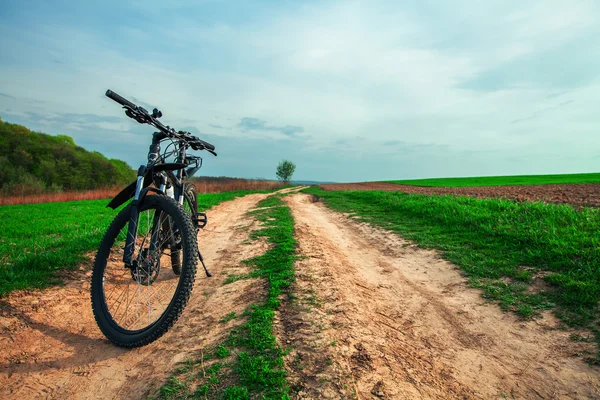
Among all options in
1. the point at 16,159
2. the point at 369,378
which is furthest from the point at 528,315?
the point at 16,159

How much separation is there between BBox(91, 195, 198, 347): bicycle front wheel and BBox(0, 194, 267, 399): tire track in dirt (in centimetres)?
20

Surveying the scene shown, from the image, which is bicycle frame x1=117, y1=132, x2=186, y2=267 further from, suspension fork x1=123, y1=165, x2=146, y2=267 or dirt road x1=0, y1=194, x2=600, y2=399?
dirt road x1=0, y1=194, x2=600, y2=399

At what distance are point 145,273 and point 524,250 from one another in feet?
19.8

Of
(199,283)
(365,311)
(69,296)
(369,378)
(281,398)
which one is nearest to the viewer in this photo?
(281,398)

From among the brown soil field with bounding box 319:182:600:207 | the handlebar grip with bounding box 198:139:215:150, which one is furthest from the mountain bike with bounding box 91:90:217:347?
the brown soil field with bounding box 319:182:600:207

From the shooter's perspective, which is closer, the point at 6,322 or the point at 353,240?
the point at 6,322

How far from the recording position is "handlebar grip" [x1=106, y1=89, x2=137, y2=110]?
9.49 feet

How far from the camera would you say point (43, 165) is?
3347cm

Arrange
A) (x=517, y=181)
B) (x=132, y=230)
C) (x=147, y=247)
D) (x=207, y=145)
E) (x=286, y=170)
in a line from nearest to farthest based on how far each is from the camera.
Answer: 1. (x=132, y=230)
2. (x=147, y=247)
3. (x=207, y=145)
4. (x=517, y=181)
5. (x=286, y=170)

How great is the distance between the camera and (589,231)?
5316 mm

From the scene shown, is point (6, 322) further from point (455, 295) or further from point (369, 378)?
point (455, 295)

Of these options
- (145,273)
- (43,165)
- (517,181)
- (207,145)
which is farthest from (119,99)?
(517,181)

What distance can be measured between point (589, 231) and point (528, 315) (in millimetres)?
3619

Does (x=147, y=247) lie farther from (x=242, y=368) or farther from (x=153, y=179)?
(x=242, y=368)
